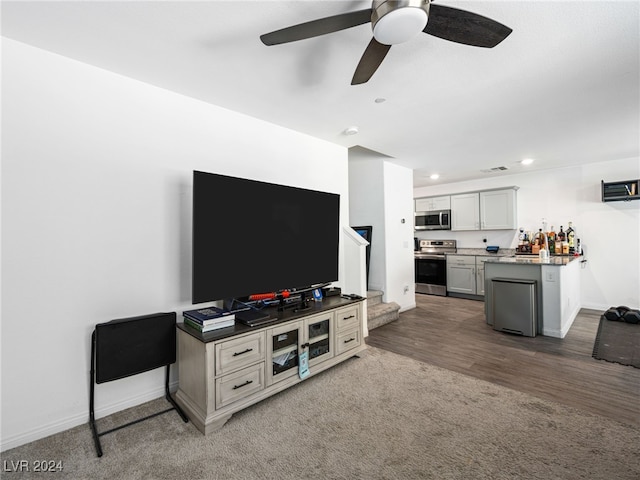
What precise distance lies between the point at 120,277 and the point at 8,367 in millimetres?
757

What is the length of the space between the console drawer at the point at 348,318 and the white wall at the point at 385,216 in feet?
5.53

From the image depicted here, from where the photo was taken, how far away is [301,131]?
11.0ft

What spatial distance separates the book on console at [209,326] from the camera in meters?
2.04

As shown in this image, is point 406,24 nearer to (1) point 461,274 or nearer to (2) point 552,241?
(2) point 552,241

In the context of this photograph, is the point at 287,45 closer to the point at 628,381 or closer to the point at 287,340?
the point at 287,340

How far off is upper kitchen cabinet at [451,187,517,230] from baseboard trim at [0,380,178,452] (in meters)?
5.96

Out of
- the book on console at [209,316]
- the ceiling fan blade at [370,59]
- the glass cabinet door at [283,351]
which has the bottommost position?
the glass cabinet door at [283,351]

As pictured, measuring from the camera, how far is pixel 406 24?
1.39m

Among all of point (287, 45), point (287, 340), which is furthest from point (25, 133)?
point (287, 340)

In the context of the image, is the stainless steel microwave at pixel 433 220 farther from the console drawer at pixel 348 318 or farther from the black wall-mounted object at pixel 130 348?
the black wall-mounted object at pixel 130 348

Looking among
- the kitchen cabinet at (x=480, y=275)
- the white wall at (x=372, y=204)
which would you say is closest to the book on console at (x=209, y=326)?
the white wall at (x=372, y=204)

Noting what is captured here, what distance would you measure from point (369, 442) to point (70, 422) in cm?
197

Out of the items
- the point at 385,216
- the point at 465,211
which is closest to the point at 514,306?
the point at 385,216

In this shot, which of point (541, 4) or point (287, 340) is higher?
point (541, 4)
